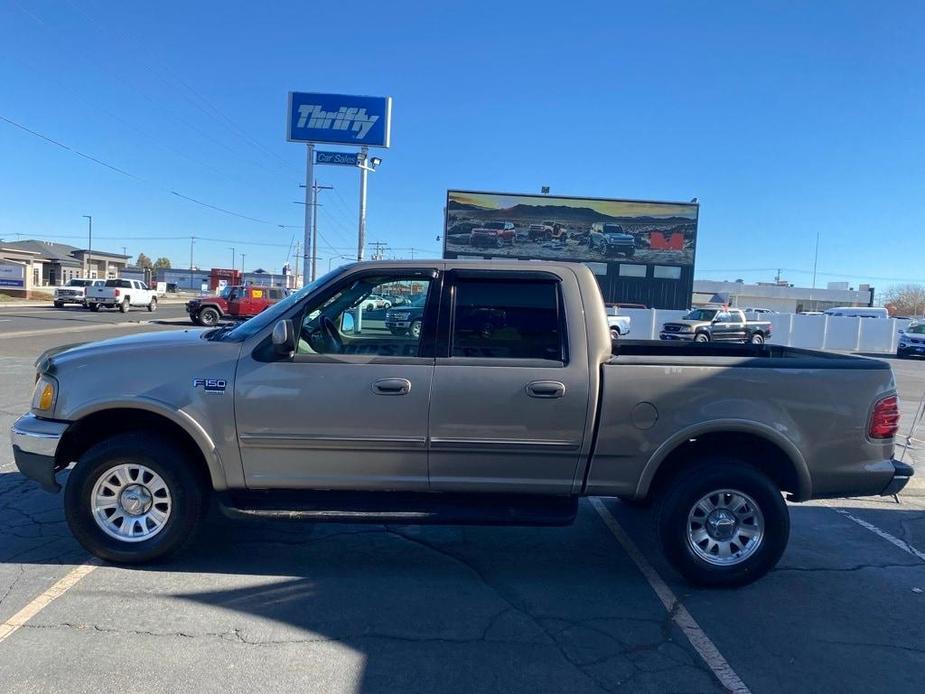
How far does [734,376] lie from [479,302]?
5.45 feet

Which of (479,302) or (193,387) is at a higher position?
(479,302)

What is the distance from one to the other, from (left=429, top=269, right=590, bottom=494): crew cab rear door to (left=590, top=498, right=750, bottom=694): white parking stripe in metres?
0.94

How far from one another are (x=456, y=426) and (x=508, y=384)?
1.35ft

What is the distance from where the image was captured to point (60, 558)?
14.7 feet

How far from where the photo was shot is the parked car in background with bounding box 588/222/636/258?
48250 millimetres

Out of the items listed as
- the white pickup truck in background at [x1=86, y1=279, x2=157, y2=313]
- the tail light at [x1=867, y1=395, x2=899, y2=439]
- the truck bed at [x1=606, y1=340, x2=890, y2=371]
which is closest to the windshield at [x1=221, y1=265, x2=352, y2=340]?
the truck bed at [x1=606, y1=340, x2=890, y2=371]

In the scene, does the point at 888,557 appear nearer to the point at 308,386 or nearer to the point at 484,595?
the point at 484,595

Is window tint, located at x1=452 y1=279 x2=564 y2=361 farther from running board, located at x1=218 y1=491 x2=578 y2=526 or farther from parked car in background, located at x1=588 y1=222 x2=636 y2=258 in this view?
parked car in background, located at x1=588 y1=222 x2=636 y2=258

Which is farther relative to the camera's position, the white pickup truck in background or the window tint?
the white pickup truck in background

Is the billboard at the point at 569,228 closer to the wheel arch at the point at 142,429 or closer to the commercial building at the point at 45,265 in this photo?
the commercial building at the point at 45,265

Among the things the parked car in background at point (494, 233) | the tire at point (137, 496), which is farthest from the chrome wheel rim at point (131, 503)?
the parked car in background at point (494, 233)

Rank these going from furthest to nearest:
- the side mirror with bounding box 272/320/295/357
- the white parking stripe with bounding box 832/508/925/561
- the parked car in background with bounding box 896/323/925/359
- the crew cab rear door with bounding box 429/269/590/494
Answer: the parked car in background with bounding box 896/323/925/359 → the white parking stripe with bounding box 832/508/925/561 → the crew cab rear door with bounding box 429/269/590/494 → the side mirror with bounding box 272/320/295/357

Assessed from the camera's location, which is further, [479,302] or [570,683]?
[479,302]

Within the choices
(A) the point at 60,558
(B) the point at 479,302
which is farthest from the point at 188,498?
(B) the point at 479,302
